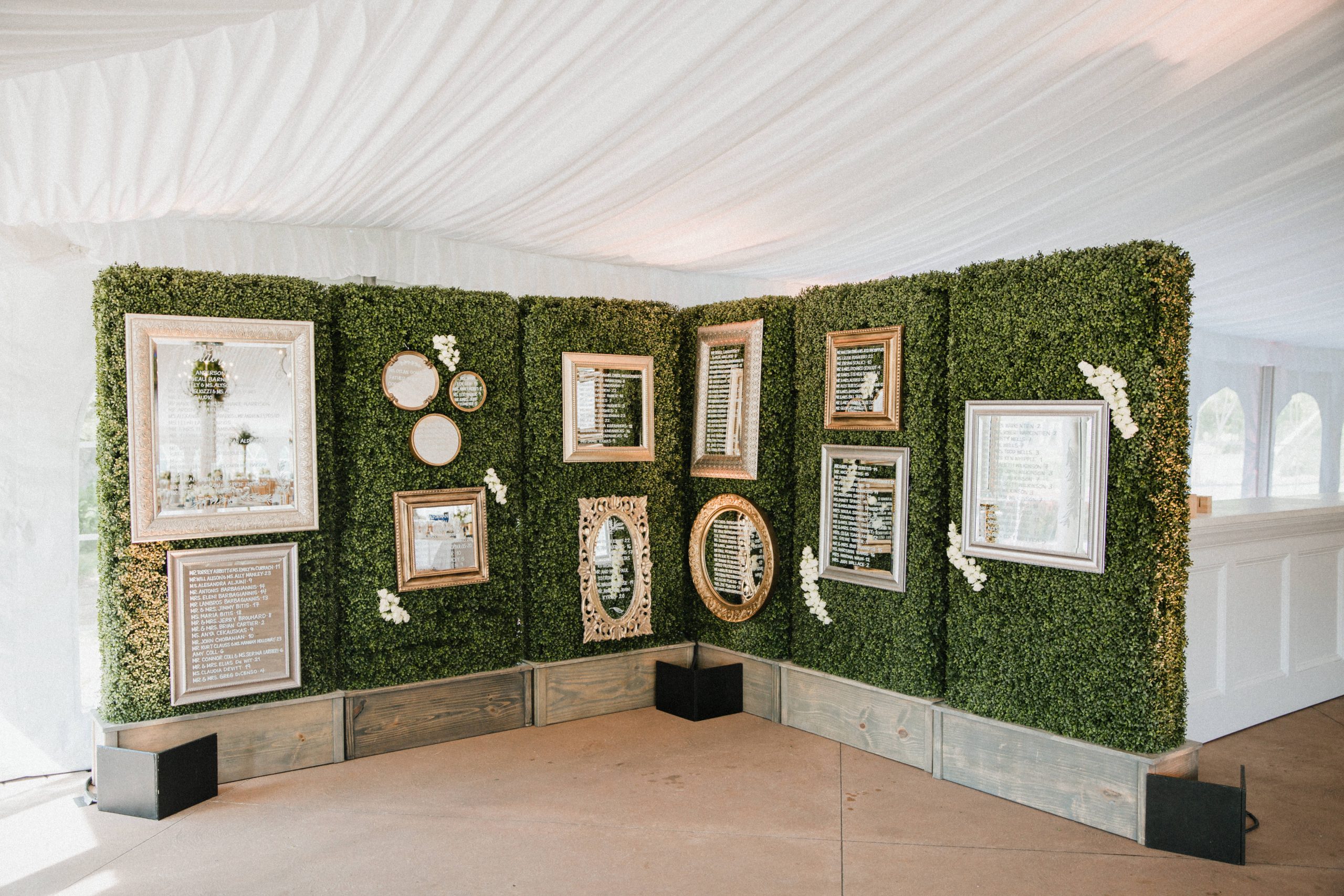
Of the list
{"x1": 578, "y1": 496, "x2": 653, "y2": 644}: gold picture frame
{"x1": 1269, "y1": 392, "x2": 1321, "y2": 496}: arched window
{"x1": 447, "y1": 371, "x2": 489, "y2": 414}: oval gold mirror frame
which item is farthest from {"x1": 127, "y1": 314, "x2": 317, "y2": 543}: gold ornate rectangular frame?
{"x1": 1269, "y1": 392, "x2": 1321, "y2": 496}: arched window

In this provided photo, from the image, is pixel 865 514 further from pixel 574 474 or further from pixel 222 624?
pixel 222 624

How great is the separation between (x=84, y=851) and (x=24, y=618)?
1633 millimetres

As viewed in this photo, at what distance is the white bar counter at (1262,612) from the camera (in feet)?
15.1

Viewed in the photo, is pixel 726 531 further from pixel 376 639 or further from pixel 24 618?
pixel 24 618

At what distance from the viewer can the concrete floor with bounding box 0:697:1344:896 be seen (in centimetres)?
336

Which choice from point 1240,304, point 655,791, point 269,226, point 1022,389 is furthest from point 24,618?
point 1240,304

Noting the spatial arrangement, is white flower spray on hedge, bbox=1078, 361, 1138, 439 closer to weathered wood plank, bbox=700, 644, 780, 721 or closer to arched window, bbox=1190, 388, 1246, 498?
weathered wood plank, bbox=700, 644, 780, 721

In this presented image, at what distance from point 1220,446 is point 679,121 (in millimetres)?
8731

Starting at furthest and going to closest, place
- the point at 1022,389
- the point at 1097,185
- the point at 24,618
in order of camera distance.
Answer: the point at 24,618, the point at 1097,185, the point at 1022,389

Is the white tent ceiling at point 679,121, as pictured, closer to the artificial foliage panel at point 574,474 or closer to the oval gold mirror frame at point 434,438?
the artificial foliage panel at point 574,474

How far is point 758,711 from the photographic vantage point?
17.7 feet

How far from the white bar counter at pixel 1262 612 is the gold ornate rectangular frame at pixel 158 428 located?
4351 mm

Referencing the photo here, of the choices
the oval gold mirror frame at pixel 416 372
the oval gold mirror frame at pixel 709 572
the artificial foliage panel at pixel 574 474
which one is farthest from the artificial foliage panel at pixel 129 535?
the oval gold mirror frame at pixel 709 572

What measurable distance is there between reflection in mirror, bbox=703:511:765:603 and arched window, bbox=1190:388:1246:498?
6.63 m
